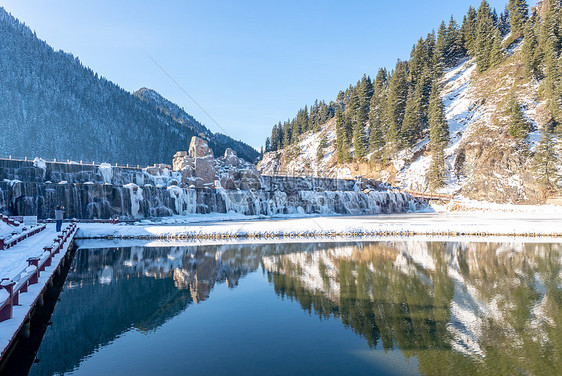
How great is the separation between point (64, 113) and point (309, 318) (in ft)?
500

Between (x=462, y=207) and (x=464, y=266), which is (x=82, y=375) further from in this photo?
(x=462, y=207)

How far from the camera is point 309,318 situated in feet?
33.8

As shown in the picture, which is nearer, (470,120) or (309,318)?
(309,318)

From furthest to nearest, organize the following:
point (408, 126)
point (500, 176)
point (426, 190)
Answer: point (408, 126) → point (426, 190) → point (500, 176)

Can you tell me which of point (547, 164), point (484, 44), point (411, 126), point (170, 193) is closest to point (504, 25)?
point (484, 44)

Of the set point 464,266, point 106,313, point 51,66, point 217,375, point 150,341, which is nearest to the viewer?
point 217,375

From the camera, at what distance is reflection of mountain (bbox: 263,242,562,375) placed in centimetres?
777

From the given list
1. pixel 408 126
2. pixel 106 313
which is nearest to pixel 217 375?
pixel 106 313

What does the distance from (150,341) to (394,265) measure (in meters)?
13.3

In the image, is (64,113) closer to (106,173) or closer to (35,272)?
(106,173)

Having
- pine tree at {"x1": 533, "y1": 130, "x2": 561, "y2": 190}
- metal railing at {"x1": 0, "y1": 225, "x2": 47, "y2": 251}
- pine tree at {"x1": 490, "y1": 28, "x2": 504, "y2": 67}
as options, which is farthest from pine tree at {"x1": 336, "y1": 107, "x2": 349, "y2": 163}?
metal railing at {"x1": 0, "y1": 225, "x2": 47, "y2": 251}

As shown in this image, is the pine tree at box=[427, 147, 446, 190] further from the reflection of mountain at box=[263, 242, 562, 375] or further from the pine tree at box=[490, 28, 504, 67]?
the reflection of mountain at box=[263, 242, 562, 375]

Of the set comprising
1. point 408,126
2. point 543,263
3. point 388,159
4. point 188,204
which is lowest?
point 543,263

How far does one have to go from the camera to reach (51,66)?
5502 inches
